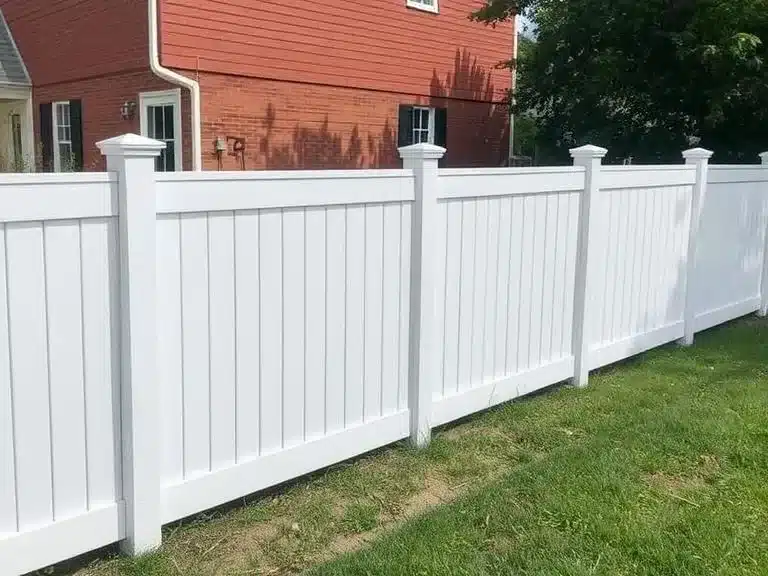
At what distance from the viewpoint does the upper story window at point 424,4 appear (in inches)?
592

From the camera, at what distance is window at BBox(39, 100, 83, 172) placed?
14.5m

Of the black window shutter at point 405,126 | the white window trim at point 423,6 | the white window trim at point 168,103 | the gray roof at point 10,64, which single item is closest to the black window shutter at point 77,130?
the gray roof at point 10,64

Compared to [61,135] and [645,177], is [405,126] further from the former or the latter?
[645,177]

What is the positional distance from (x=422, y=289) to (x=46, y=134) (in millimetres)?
13153

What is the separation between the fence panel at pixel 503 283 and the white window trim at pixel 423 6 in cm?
1042

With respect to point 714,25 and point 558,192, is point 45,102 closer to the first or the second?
point 714,25

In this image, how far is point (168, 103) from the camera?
486 inches

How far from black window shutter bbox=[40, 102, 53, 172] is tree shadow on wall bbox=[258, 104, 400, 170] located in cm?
481

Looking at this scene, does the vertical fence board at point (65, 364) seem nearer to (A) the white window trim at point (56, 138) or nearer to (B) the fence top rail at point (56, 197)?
(B) the fence top rail at point (56, 197)

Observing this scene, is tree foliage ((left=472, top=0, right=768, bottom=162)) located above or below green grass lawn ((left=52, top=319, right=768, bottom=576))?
above

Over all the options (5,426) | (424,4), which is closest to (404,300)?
(5,426)

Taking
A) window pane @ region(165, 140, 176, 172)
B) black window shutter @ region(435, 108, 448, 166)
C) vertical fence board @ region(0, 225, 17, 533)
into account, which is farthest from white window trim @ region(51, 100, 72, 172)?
vertical fence board @ region(0, 225, 17, 533)

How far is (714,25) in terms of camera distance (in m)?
10.8

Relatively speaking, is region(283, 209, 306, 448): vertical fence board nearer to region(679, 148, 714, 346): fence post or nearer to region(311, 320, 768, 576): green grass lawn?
region(311, 320, 768, 576): green grass lawn
